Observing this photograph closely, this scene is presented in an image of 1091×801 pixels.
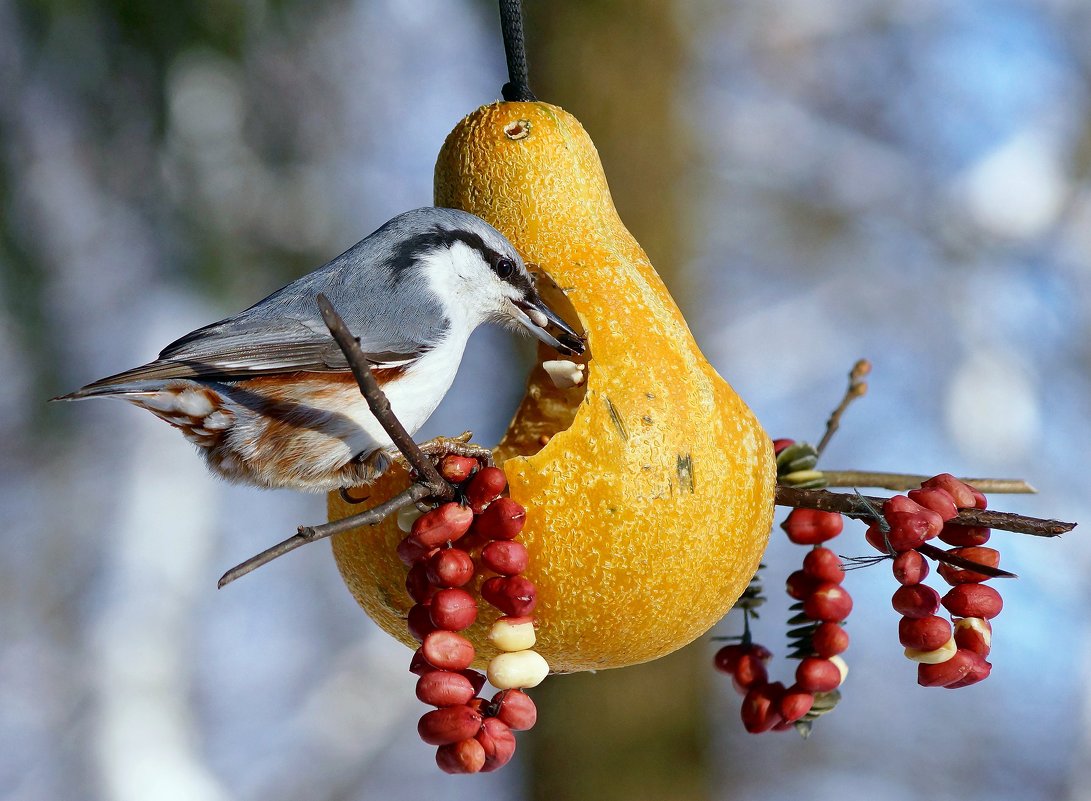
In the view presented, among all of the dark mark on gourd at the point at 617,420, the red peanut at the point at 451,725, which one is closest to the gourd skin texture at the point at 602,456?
the dark mark on gourd at the point at 617,420

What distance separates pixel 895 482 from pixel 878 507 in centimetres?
55

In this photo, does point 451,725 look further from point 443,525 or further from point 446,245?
point 446,245

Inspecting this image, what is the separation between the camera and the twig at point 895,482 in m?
2.15

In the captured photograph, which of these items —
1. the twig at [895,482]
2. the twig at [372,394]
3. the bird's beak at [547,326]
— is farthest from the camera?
the twig at [895,482]

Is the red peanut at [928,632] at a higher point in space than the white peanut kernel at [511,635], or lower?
lower

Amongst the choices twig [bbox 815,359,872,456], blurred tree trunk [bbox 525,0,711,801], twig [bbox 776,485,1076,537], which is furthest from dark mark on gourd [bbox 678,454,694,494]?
blurred tree trunk [bbox 525,0,711,801]

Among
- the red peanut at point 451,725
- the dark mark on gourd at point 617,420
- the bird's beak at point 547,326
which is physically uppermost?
the bird's beak at point 547,326

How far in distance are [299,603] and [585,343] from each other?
5.42 meters

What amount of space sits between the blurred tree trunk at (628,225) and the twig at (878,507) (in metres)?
2.18

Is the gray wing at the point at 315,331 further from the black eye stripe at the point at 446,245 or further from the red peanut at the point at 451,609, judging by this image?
the red peanut at the point at 451,609

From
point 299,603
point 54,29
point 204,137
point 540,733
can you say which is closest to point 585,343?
point 540,733

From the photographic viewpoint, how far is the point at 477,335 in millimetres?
4965

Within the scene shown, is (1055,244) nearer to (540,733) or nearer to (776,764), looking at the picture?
(776,764)

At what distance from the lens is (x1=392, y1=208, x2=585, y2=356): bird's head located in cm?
175
